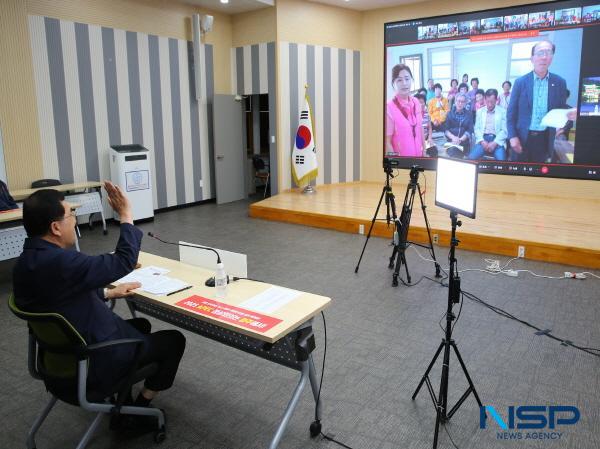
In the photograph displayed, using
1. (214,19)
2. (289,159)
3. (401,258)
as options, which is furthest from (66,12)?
(401,258)

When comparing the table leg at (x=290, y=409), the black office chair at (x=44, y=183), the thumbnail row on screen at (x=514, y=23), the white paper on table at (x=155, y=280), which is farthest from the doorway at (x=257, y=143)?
the table leg at (x=290, y=409)

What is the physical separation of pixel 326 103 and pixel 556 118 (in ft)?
12.1

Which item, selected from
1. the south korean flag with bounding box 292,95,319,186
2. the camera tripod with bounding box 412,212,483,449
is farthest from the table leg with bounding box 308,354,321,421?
the south korean flag with bounding box 292,95,319,186

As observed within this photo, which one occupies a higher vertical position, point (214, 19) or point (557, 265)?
point (214, 19)

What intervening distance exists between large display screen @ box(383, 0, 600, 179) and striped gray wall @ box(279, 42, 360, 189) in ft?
2.30

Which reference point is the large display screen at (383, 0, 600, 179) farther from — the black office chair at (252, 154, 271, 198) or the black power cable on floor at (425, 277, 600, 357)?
the black power cable on floor at (425, 277, 600, 357)

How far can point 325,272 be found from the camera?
15.6ft

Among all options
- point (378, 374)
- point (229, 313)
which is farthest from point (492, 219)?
point (229, 313)

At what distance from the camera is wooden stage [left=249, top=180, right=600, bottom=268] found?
16.2ft

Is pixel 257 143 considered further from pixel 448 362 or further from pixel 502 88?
pixel 448 362

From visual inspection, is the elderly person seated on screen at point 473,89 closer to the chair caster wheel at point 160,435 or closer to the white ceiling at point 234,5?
the white ceiling at point 234,5

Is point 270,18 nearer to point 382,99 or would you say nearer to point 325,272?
point 382,99

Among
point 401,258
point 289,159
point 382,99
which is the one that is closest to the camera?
point 401,258

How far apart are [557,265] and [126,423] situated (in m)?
4.18
